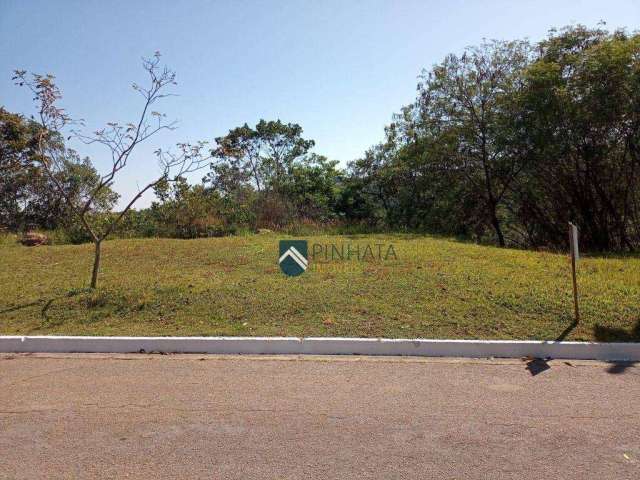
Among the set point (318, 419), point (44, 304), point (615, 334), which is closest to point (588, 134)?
point (615, 334)

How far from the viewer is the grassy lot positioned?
242 inches

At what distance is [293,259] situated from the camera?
9320 millimetres

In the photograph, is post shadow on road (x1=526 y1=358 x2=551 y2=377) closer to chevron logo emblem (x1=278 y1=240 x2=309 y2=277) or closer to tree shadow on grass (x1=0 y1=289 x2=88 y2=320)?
chevron logo emblem (x1=278 y1=240 x2=309 y2=277)

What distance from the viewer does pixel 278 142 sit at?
2603cm

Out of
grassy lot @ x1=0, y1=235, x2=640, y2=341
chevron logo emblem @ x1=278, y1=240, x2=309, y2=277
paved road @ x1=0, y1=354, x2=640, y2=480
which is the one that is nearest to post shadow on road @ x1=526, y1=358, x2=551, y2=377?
paved road @ x1=0, y1=354, x2=640, y2=480

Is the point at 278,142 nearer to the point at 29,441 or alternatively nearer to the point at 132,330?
the point at 132,330

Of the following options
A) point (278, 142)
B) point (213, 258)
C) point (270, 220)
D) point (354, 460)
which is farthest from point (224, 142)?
point (278, 142)

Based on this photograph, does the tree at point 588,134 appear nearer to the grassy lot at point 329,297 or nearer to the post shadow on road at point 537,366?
the grassy lot at point 329,297

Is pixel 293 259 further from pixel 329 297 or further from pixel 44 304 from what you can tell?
pixel 44 304

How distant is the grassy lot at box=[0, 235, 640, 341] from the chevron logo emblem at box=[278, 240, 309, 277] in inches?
10.1

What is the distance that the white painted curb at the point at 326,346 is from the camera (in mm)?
Result: 5375

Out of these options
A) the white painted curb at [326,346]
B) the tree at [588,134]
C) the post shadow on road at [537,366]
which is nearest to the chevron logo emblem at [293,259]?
the white painted curb at [326,346]

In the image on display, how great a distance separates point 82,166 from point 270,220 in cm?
1273

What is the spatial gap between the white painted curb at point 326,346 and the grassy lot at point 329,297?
325mm
